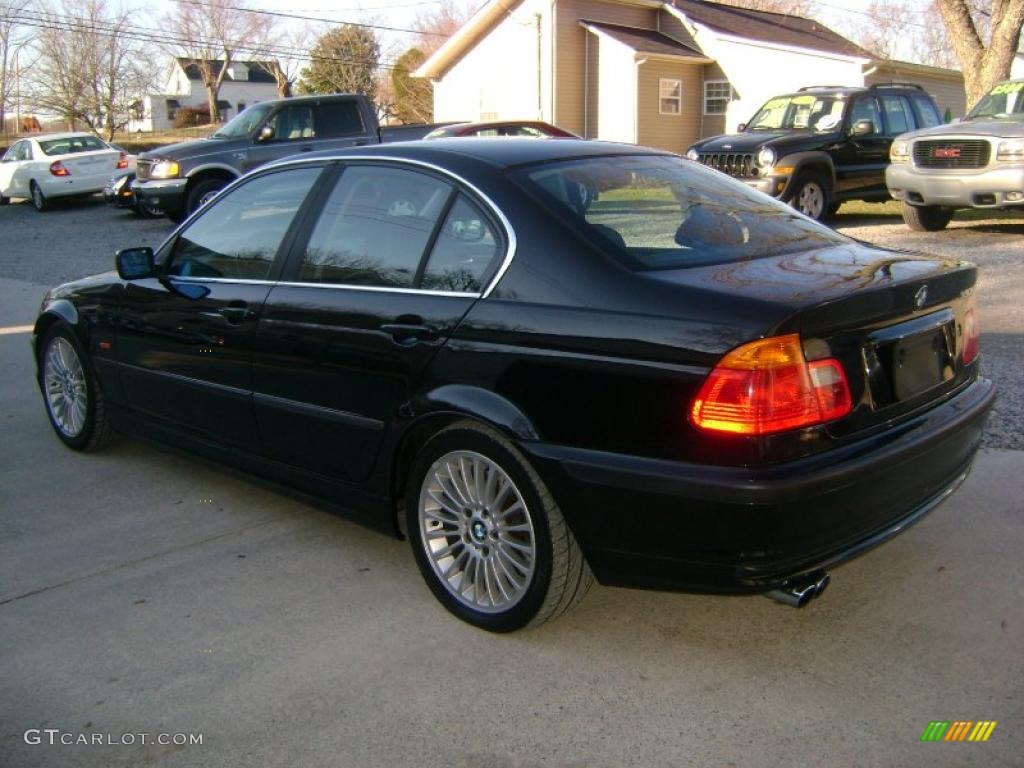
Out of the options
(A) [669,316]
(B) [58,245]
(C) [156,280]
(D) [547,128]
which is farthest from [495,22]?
(A) [669,316]

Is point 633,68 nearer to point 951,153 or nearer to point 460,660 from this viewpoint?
point 951,153

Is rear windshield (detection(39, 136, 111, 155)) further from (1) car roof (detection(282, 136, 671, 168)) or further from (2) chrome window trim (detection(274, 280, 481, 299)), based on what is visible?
(2) chrome window trim (detection(274, 280, 481, 299))

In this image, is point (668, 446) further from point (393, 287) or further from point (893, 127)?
point (893, 127)

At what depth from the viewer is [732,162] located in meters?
13.3

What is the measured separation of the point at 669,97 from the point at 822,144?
1549 cm

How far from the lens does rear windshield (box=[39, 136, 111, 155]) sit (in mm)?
21844

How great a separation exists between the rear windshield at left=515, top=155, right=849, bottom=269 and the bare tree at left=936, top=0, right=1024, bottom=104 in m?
17.0

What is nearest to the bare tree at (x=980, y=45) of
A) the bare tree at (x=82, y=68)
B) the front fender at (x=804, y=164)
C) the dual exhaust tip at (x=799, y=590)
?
the front fender at (x=804, y=164)

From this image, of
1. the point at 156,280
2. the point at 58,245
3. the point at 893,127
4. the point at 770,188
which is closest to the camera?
the point at 156,280

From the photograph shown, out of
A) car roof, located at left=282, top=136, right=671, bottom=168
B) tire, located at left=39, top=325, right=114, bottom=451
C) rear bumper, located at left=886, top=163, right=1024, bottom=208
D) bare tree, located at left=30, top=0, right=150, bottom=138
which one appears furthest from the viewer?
bare tree, located at left=30, top=0, right=150, bottom=138

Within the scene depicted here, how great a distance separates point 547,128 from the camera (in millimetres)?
16188

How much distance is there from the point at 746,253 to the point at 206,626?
2.29m

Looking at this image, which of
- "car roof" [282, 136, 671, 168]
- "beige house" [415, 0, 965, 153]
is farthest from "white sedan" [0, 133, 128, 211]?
"car roof" [282, 136, 671, 168]

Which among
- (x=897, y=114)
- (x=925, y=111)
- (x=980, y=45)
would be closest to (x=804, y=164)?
(x=897, y=114)
